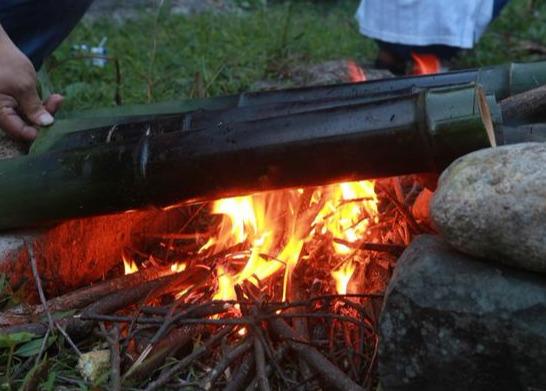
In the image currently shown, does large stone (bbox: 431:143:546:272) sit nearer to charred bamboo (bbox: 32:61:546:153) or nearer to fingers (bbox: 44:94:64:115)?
charred bamboo (bbox: 32:61:546:153)

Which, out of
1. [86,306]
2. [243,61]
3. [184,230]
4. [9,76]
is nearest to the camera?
[86,306]

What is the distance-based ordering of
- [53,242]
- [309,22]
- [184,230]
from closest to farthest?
1. [53,242]
2. [184,230]
3. [309,22]

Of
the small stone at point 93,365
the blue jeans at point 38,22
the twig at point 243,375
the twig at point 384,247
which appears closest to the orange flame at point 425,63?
the blue jeans at point 38,22

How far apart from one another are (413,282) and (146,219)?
137 centimetres


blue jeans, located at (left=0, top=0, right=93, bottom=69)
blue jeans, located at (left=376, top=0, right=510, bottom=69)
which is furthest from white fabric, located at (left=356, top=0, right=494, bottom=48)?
blue jeans, located at (left=0, top=0, right=93, bottom=69)

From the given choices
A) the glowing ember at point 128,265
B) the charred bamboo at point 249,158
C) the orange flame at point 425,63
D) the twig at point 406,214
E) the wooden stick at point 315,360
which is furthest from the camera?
the orange flame at point 425,63

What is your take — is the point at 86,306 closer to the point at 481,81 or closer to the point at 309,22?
the point at 481,81

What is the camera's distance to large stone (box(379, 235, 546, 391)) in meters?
1.70

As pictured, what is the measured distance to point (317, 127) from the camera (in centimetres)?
215

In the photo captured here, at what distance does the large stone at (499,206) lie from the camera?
1.69m

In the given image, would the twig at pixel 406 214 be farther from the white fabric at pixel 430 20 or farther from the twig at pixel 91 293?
the white fabric at pixel 430 20

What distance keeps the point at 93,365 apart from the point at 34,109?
3.74 feet

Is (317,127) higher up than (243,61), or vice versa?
(317,127)

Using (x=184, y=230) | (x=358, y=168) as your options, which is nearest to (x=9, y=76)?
(x=184, y=230)
